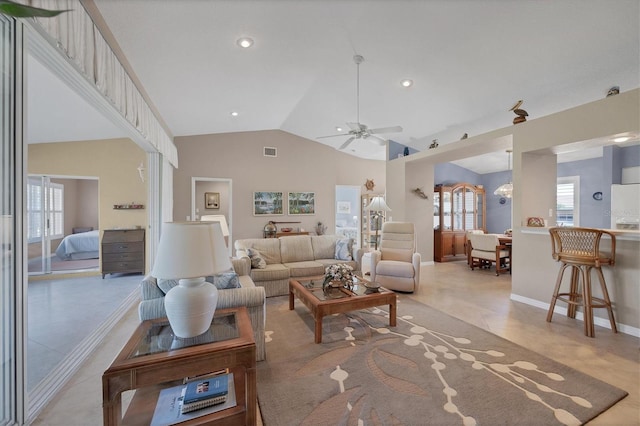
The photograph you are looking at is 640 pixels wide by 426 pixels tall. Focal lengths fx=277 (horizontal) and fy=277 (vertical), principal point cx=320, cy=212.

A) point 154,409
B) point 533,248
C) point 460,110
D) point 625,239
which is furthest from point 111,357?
point 460,110

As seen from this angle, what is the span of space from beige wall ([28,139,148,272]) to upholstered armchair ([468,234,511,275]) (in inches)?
261

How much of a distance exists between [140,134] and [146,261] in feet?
9.22

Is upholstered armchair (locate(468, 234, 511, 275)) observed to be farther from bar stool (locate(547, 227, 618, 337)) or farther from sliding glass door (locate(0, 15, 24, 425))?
sliding glass door (locate(0, 15, 24, 425))

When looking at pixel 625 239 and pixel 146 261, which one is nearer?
pixel 625 239

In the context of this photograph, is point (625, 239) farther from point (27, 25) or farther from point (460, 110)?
point (27, 25)

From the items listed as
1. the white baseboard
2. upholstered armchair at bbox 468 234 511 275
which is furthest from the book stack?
upholstered armchair at bbox 468 234 511 275

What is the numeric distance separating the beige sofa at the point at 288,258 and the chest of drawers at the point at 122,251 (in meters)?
2.15

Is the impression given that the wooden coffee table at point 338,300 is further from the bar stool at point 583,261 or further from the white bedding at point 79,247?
the white bedding at point 79,247

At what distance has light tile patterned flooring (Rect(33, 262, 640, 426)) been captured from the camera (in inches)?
68.2

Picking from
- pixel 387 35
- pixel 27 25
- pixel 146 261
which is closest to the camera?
pixel 27 25

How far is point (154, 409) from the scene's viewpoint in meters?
1.58

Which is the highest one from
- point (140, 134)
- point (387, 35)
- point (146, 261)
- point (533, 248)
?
point (387, 35)

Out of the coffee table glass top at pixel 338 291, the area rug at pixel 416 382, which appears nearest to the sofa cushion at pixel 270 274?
the coffee table glass top at pixel 338 291

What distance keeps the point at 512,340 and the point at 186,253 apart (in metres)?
2.97
